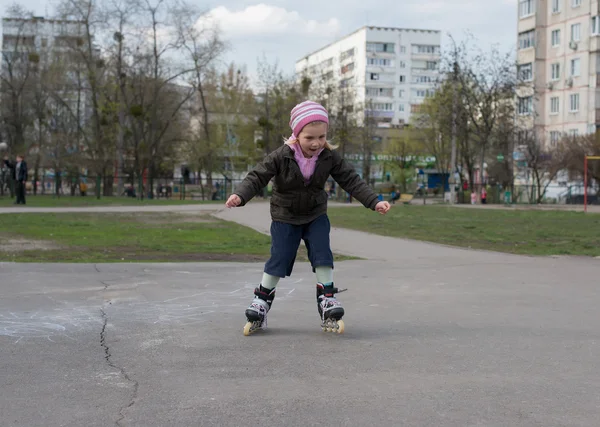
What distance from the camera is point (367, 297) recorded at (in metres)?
7.87

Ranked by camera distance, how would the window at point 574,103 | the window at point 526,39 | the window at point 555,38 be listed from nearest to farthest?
the window at point 574,103 < the window at point 555,38 < the window at point 526,39

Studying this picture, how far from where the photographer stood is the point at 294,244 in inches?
241

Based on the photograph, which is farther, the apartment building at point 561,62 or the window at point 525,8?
the window at point 525,8

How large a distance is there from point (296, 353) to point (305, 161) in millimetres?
1501

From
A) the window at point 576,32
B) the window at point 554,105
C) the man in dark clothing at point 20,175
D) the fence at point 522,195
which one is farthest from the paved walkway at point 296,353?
the window at point 554,105

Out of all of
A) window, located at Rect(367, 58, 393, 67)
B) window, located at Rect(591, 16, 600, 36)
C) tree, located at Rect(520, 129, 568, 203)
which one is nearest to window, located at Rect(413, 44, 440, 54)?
window, located at Rect(367, 58, 393, 67)

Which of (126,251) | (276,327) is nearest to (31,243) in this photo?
(126,251)

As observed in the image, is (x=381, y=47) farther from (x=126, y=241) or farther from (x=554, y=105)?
(x=126, y=241)

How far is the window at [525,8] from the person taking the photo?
68.6 metres

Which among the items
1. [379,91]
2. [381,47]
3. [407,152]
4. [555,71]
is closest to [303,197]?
[555,71]

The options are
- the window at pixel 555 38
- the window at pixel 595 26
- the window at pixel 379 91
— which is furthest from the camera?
the window at pixel 379 91

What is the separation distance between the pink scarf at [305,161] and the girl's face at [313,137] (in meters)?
0.06

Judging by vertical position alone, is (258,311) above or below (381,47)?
below

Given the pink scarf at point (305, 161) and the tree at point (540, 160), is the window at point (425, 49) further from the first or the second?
the pink scarf at point (305, 161)
